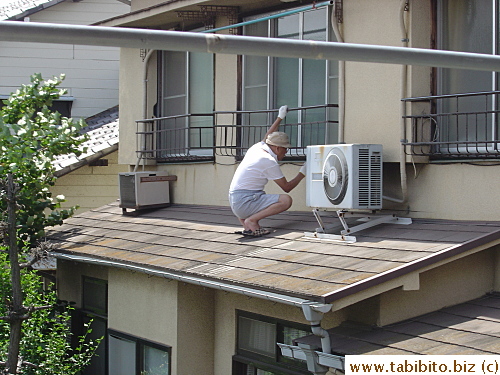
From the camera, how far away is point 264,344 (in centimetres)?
929

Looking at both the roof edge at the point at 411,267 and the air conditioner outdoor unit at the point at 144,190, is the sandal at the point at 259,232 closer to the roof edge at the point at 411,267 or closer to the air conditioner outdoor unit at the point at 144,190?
Result: the roof edge at the point at 411,267

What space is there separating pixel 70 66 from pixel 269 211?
1118 centimetres

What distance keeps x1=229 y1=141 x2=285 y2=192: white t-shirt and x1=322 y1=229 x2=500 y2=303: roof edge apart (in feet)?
9.47

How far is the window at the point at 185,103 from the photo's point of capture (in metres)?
12.6

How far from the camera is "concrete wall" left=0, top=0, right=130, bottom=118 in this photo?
1911cm

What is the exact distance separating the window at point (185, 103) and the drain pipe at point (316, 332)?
528cm

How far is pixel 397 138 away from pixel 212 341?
11.5ft

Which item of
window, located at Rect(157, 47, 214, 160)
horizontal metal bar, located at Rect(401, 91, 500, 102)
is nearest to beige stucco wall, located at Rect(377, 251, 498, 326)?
horizontal metal bar, located at Rect(401, 91, 500, 102)

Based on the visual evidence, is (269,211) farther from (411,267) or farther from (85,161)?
(85,161)

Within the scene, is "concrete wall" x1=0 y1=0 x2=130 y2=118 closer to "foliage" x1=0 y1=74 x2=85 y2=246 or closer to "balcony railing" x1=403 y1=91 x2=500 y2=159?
"foliage" x1=0 y1=74 x2=85 y2=246

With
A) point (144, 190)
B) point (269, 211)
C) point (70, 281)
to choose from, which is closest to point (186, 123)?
point (144, 190)

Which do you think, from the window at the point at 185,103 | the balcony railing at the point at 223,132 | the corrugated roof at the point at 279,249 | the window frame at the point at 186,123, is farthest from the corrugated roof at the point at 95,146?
the corrugated roof at the point at 279,249

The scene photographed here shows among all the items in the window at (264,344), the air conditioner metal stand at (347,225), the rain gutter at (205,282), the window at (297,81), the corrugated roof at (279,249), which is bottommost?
the window at (264,344)

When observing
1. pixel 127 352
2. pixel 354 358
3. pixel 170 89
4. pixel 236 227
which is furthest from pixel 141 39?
pixel 170 89
